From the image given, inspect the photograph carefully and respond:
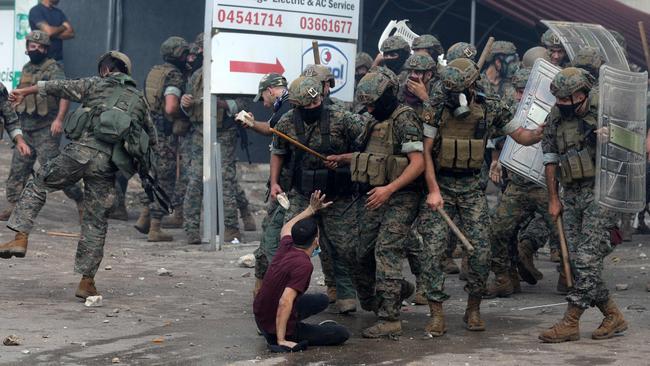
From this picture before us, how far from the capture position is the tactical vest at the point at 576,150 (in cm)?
757

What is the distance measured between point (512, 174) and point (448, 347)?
2251 millimetres

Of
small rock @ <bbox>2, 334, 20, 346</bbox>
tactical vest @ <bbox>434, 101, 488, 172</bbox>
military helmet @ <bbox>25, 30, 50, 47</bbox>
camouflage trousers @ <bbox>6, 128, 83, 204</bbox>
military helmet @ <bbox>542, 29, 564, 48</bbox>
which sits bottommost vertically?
small rock @ <bbox>2, 334, 20, 346</bbox>

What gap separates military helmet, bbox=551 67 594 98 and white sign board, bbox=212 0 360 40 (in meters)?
4.57

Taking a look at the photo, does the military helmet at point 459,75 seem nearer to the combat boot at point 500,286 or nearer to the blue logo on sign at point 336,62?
the combat boot at point 500,286

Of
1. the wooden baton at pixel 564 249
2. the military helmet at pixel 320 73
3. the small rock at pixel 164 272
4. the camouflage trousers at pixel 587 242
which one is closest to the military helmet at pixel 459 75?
the camouflage trousers at pixel 587 242

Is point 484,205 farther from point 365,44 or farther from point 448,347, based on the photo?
point 365,44

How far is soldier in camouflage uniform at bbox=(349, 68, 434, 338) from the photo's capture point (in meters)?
7.51

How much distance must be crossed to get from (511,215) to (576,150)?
1.60 metres

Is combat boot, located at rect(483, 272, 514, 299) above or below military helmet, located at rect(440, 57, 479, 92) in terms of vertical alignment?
below

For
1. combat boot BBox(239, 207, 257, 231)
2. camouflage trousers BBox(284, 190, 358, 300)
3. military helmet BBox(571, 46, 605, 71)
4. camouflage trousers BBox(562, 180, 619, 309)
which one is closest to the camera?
camouflage trousers BBox(562, 180, 619, 309)

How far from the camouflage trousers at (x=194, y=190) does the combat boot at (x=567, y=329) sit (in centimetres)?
532

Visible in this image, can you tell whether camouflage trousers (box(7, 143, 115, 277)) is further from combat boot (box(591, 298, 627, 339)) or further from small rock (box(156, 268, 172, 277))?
combat boot (box(591, 298, 627, 339))

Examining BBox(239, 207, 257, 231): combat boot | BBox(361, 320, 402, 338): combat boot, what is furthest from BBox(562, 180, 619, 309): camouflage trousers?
BBox(239, 207, 257, 231): combat boot

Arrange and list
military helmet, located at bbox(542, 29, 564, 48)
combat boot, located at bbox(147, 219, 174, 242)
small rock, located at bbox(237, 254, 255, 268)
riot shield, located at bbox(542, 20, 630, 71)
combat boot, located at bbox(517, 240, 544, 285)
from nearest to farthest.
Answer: riot shield, located at bbox(542, 20, 630, 71), combat boot, located at bbox(517, 240, 544, 285), military helmet, located at bbox(542, 29, 564, 48), small rock, located at bbox(237, 254, 255, 268), combat boot, located at bbox(147, 219, 174, 242)
